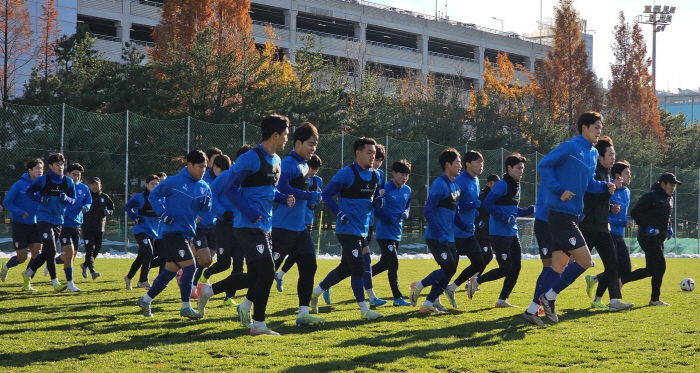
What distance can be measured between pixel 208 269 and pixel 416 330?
12.6ft

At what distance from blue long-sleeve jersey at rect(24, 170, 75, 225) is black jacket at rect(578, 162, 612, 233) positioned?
7.13m

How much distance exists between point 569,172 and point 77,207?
8.19 metres

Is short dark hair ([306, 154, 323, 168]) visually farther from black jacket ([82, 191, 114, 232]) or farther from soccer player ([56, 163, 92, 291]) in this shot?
black jacket ([82, 191, 114, 232])

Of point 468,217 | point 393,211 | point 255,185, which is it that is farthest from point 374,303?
point 255,185

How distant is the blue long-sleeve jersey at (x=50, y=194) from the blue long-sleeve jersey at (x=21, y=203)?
15.3 inches

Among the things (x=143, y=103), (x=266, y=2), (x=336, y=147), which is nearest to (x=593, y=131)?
(x=336, y=147)

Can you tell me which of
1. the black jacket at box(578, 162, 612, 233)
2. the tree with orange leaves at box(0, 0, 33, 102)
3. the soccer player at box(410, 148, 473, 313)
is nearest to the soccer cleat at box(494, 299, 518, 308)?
the soccer player at box(410, 148, 473, 313)

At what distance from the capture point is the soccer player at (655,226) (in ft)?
33.9

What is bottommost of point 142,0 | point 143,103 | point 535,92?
point 143,103

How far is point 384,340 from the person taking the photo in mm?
6926

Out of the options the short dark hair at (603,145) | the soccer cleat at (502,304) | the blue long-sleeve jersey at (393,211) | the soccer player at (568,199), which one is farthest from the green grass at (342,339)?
the short dark hair at (603,145)

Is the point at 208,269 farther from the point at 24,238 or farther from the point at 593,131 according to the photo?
the point at 593,131

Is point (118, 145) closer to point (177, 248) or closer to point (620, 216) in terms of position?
point (177, 248)

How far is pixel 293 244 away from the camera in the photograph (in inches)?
305
